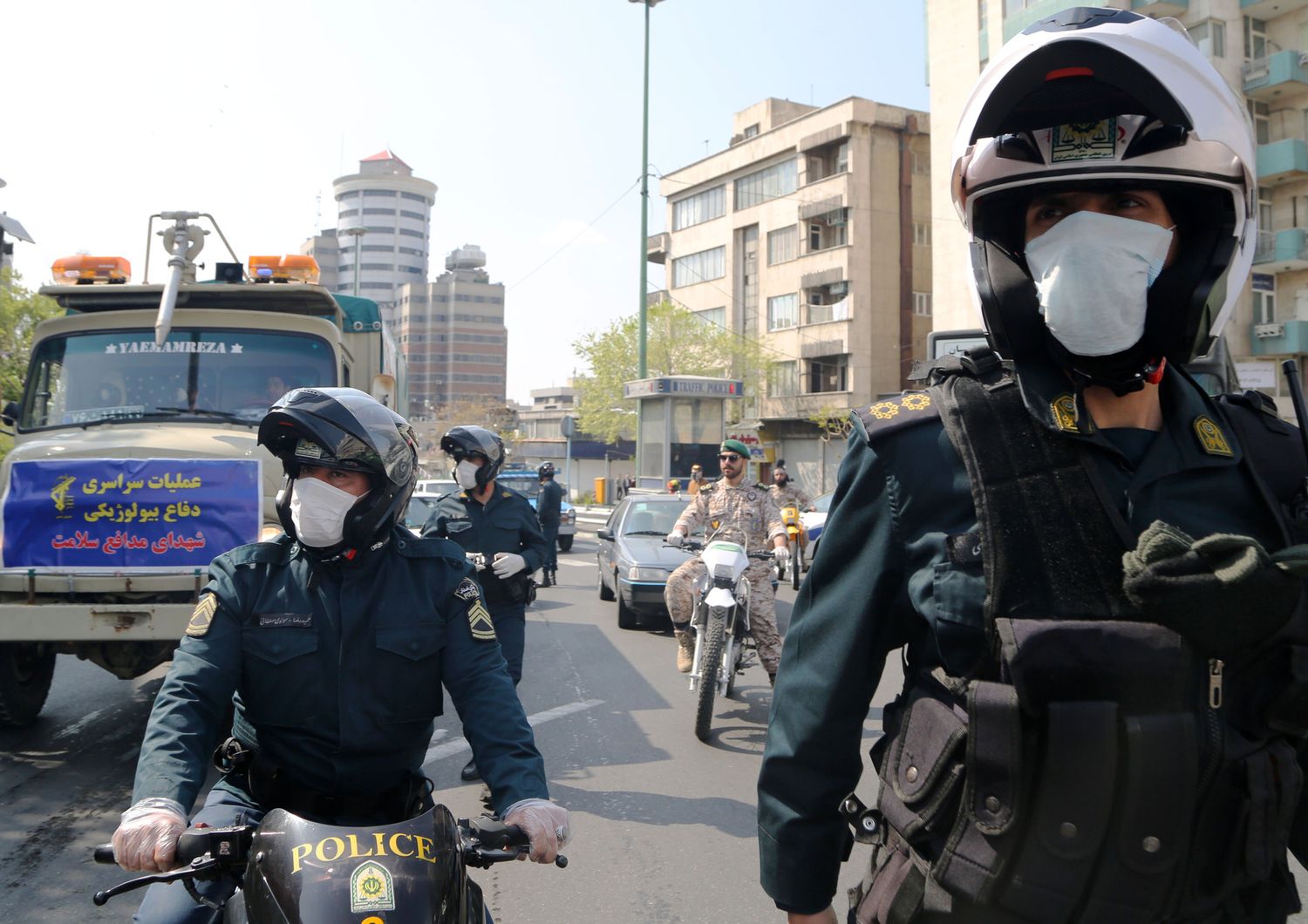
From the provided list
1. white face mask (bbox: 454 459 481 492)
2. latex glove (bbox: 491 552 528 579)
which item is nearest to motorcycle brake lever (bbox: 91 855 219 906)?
latex glove (bbox: 491 552 528 579)

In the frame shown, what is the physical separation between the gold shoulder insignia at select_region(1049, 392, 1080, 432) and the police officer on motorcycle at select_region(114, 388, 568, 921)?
1.51 metres

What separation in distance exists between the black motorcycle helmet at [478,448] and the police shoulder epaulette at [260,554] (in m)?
4.08

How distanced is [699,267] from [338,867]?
57.5 m

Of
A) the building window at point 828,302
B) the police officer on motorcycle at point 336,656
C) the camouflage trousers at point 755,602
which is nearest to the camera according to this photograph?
the police officer on motorcycle at point 336,656

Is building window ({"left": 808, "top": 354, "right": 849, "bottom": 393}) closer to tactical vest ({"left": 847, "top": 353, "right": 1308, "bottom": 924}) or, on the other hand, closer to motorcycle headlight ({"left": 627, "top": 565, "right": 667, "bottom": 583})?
motorcycle headlight ({"left": 627, "top": 565, "right": 667, "bottom": 583})

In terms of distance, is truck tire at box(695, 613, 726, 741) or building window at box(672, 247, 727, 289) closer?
truck tire at box(695, 613, 726, 741)

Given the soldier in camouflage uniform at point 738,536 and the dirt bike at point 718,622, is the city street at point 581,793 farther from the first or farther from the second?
the soldier in camouflage uniform at point 738,536

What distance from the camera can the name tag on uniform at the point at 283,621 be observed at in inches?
113

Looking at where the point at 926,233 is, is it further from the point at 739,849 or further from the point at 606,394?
the point at 739,849

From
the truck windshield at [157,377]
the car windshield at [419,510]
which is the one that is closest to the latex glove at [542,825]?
the truck windshield at [157,377]

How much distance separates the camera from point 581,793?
6074 millimetres

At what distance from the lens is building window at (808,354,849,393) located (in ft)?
161

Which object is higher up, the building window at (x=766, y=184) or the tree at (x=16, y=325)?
the building window at (x=766, y=184)

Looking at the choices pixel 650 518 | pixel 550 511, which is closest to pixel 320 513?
pixel 650 518
